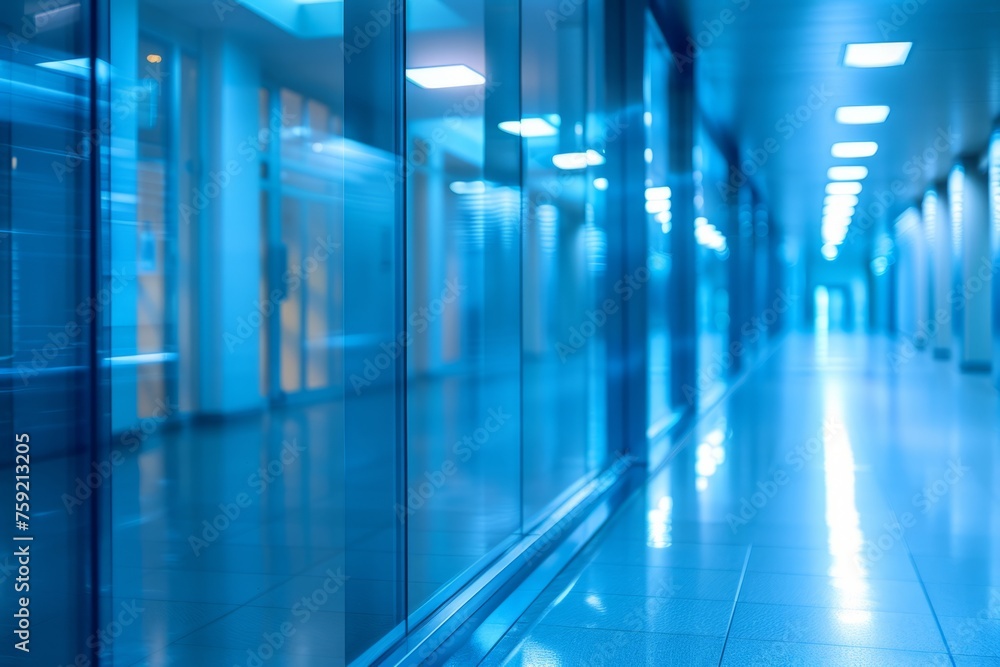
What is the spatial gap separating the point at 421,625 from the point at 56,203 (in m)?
1.88

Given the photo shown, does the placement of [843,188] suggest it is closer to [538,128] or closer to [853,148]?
[853,148]

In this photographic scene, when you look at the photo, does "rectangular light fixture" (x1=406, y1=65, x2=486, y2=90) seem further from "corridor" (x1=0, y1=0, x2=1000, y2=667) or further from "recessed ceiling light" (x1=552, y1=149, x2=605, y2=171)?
"recessed ceiling light" (x1=552, y1=149, x2=605, y2=171)

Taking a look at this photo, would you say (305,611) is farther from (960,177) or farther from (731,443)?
(960,177)

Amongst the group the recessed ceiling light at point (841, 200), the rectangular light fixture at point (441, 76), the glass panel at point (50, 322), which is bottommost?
the glass panel at point (50, 322)

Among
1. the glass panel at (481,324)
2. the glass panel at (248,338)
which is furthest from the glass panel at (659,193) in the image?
the glass panel at (248,338)

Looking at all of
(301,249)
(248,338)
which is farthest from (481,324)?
(301,249)

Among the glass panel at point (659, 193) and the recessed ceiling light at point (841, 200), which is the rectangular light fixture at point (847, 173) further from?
the glass panel at point (659, 193)

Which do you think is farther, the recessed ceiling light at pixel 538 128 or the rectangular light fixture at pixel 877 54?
the rectangular light fixture at pixel 877 54

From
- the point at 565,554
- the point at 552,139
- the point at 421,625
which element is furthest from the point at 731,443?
the point at 421,625

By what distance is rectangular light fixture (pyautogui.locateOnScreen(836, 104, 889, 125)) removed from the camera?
12336mm

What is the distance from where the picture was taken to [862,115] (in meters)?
12.8

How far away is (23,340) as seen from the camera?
5.43 ft

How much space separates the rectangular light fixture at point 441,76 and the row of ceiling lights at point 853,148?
4285 millimetres

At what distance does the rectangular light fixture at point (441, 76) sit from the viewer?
6.35 meters
